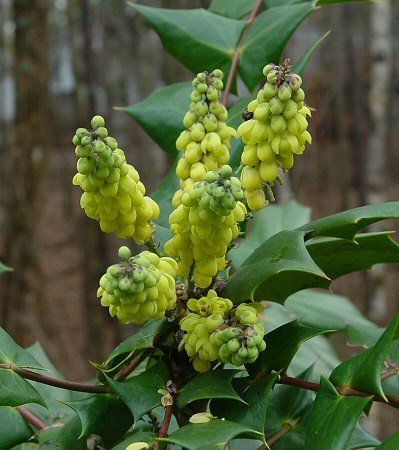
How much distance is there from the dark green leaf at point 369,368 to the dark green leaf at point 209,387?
0.48 feet

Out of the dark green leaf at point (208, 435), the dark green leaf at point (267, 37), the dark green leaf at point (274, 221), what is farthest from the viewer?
the dark green leaf at point (274, 221)

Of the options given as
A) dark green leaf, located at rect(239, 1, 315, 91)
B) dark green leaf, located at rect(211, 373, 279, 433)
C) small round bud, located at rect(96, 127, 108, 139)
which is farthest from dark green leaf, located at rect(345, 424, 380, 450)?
dark green leaf, located at rect(239, 1, 315, 91)

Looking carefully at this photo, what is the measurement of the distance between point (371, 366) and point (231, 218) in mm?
257

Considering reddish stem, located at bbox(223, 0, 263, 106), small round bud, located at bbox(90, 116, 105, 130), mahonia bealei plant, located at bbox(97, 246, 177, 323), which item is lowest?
mahonia bealei plant, located at bbox(97, 246, 177, 323)

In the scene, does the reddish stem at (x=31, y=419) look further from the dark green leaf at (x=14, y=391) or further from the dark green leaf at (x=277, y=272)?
the dark green leaf at (x=277, y=272)

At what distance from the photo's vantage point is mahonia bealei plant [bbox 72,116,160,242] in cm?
75

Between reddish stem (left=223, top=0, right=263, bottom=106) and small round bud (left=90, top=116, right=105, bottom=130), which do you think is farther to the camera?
reddish stem (left=223, top=0, right=263, bottom=106)

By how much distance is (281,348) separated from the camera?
90 centimetres

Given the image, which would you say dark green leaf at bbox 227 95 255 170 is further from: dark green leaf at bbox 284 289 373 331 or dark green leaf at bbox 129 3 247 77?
dark green leaf at bbox 284 289 373 331

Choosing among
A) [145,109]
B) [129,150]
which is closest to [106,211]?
[145,109]

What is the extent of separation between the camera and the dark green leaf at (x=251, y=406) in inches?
32.5

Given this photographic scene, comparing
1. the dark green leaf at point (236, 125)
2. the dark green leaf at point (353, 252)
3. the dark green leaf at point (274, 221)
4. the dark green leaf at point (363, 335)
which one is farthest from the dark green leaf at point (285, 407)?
the dark green leaf at point (274, 221)

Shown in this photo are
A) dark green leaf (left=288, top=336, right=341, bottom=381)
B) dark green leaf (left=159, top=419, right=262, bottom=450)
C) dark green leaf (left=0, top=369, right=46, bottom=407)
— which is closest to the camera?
dark green leaf (left=159, top=419, right=262, bottom=450)

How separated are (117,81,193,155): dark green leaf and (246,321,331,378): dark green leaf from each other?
→ 1.71 ft
